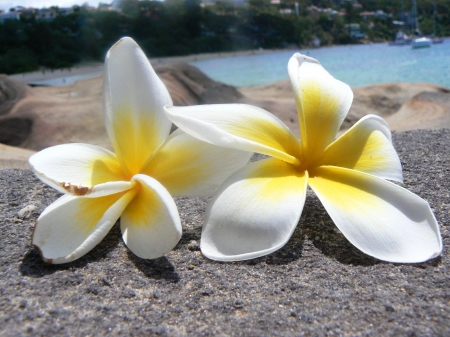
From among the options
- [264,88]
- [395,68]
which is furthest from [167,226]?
[395,68]

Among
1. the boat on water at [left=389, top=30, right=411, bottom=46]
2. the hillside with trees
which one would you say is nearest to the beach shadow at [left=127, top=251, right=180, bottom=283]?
the hillside with trees

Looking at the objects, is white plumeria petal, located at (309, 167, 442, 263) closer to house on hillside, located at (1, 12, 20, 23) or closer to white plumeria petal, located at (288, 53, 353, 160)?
white plumeria petal, located at (288, 53, 353, 160)

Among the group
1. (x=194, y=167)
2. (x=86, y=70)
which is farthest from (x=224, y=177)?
(x=86, y=70)

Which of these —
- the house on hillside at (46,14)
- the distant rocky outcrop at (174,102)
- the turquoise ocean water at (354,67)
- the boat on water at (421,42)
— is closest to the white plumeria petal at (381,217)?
the distant rocky outcrop at (174,102)

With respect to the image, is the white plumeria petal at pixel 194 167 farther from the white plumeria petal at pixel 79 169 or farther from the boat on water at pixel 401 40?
the boat on water at pixel 401 40

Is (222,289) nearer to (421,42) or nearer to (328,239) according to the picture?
(328,239)

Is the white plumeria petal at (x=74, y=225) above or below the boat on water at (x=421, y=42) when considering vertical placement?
above
